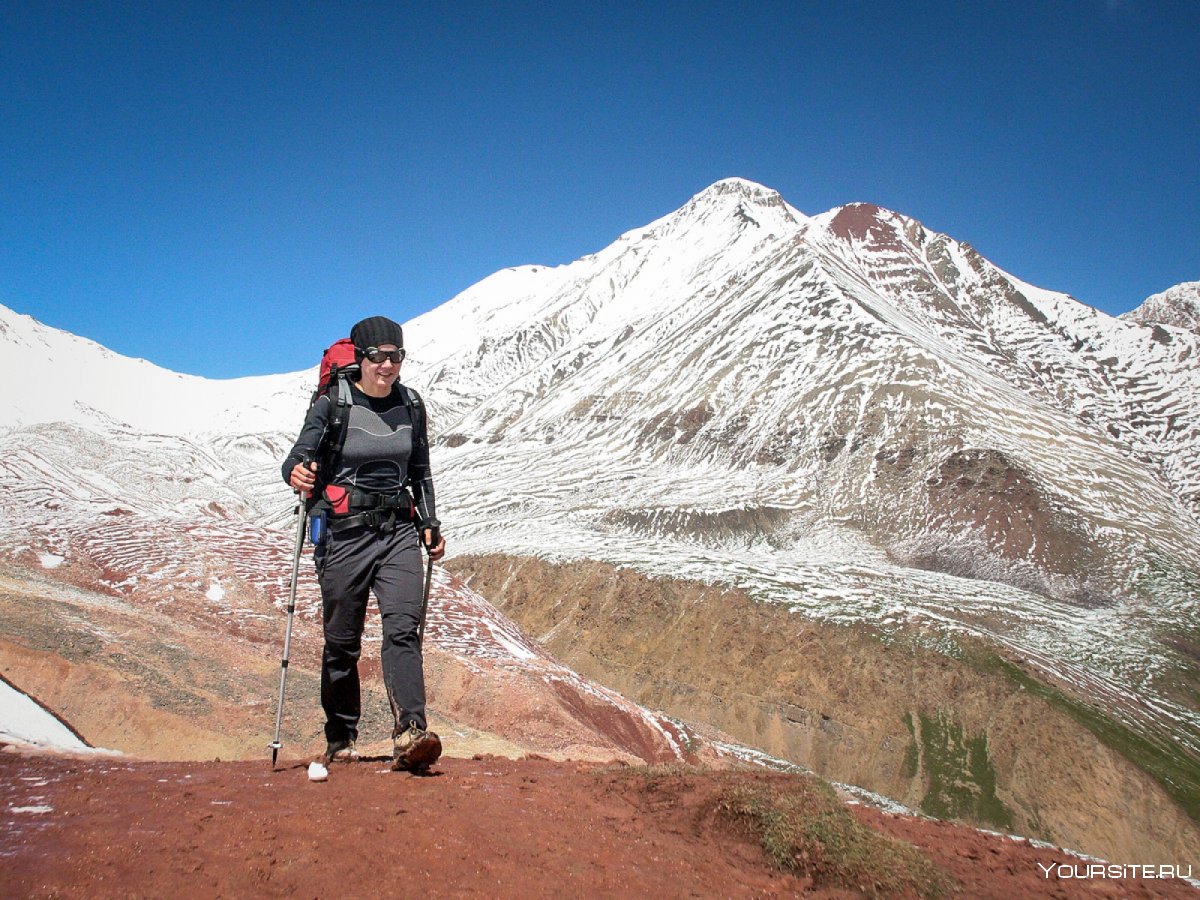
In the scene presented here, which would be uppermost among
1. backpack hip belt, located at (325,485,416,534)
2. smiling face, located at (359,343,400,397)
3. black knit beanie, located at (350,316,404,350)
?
black knit beanie, located at (350,316,404,350)

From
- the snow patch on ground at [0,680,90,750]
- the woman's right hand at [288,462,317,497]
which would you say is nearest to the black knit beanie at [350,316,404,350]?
the woman's right hand at [288,462,317,497]

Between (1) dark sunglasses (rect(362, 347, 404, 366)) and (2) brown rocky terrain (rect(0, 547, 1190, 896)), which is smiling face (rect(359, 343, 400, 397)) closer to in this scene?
(1) dark sunglasses (rect(362, 347, 404, 366))

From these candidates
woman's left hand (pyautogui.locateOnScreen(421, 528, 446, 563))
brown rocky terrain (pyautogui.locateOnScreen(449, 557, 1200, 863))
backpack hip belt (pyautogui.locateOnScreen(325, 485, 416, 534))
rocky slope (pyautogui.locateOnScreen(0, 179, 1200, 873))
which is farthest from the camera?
brown rocky terrain (pyautogui.locateOnScreen(449, 557, 1200, 863))

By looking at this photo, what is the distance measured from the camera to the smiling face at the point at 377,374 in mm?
6926

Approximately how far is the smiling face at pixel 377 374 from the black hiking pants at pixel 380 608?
1.34 metres

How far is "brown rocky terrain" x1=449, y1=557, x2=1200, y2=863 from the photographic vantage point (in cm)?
3716

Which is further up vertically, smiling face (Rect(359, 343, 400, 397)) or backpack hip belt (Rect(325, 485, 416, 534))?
smiling face (Rect(359, 343, 400, 397))

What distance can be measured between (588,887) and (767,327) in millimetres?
130516

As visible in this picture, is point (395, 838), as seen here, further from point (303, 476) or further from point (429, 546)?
point (303, 476)

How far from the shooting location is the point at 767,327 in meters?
129

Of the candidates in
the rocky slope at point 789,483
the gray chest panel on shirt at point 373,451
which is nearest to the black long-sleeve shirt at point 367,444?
the gray chest panel on shirt at point 373,451

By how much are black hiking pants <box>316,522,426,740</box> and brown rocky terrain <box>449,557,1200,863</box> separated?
40591 millimetres

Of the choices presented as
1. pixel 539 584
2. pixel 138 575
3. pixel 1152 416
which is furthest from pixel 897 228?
pixel 138 575

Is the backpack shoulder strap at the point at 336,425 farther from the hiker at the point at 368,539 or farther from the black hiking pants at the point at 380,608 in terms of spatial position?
the black hiking pants at the point at 380,608
